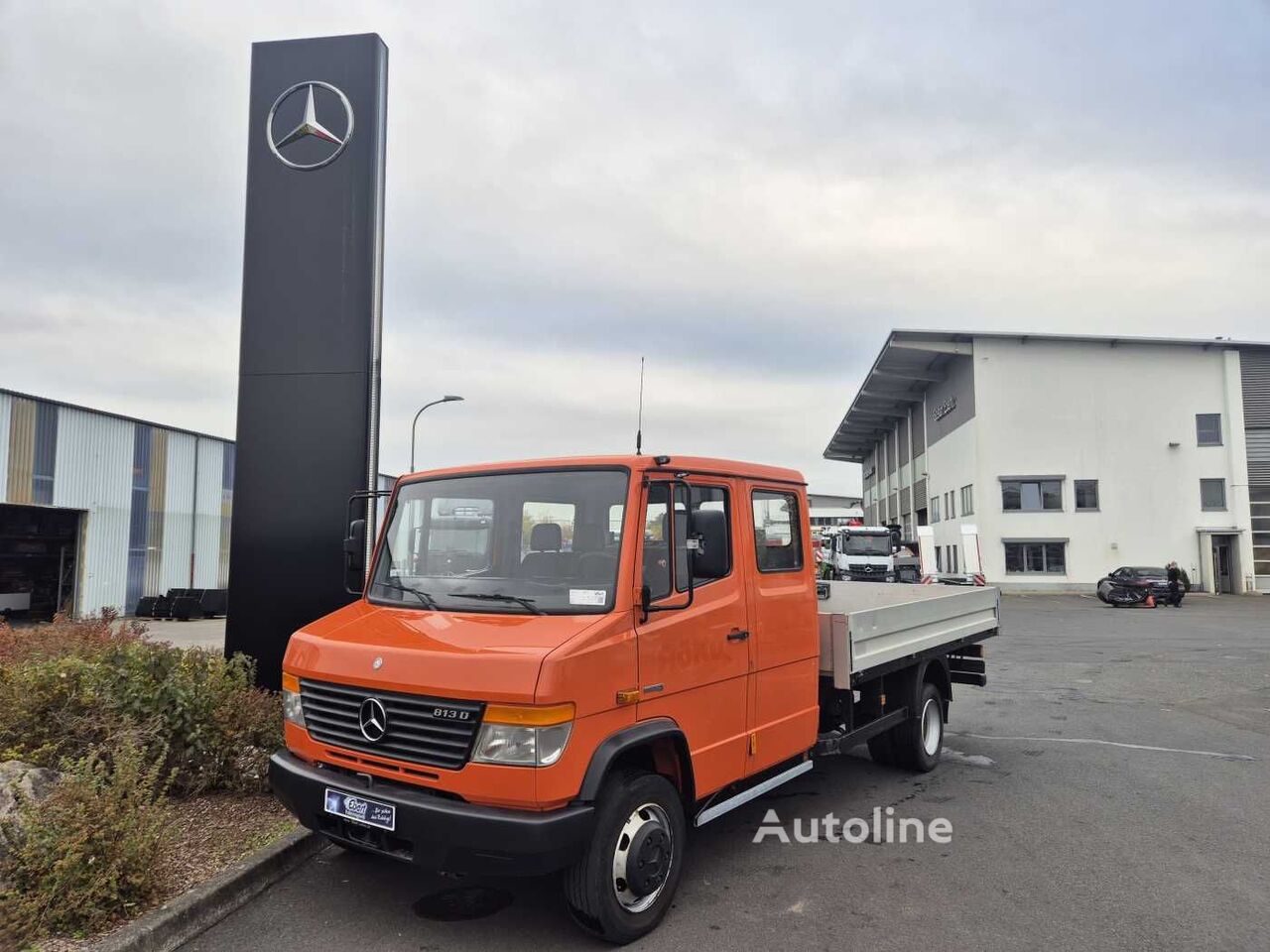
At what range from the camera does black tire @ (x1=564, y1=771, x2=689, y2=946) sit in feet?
11.6

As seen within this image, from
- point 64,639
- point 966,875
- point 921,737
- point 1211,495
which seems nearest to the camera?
point 966,875

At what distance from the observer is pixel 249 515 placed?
7094 millimetres

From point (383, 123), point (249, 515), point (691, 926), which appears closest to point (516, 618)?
point (691, 926)

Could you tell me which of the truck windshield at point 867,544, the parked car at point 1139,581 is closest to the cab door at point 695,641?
the truck windshield at point 867,544

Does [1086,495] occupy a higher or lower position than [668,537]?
higher

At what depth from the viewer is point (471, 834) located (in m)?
3.35

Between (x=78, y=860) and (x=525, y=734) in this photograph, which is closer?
(x=525, y=734)

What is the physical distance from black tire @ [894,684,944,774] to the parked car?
86.8 ft

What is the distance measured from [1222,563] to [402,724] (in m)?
44.3

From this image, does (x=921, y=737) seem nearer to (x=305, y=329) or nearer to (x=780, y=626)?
(x=780, y=626)

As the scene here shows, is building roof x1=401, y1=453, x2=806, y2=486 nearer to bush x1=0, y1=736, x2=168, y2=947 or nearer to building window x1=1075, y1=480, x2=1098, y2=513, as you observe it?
bush x1=0, y1=736, x2=168, y2=947

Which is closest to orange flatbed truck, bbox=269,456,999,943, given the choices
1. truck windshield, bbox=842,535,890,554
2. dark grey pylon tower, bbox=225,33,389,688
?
dark grey pylon tower, bbox=225,33,389,688

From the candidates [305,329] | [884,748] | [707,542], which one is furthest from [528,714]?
[305,329]

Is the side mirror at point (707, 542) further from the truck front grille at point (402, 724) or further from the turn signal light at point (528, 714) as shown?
the truck front grille at point (402, 724)
